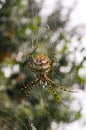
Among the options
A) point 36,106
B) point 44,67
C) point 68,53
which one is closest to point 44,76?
point 44,67

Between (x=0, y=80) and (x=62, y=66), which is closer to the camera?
(x=0, y=80)

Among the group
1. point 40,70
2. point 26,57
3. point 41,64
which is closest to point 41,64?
point 41,64

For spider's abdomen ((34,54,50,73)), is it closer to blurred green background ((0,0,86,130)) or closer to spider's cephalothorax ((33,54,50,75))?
spider's cephalothorax ((33,54,50,75))

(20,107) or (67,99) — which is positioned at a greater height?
(67,99)

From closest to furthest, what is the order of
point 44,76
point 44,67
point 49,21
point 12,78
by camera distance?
point 44,67, point 44,76, point 12,78, point 49,21

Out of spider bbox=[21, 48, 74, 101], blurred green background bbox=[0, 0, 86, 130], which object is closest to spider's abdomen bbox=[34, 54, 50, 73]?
spider bbox=[21, 48, 74, 101]

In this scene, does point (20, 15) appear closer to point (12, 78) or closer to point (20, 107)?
point (12, 78)

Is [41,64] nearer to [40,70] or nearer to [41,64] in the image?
[41,64]
